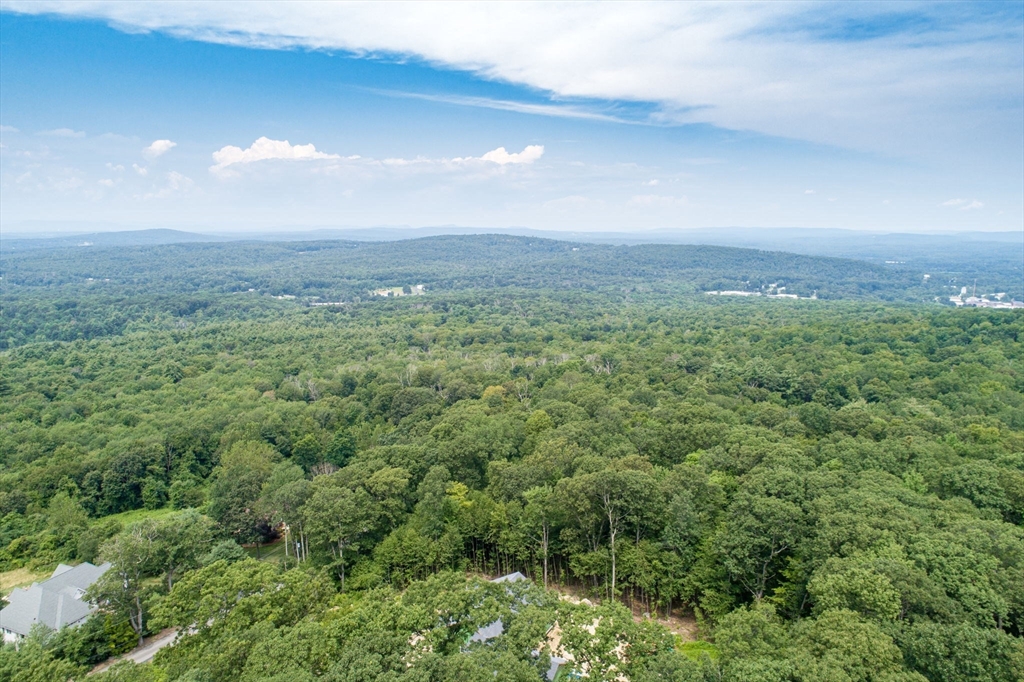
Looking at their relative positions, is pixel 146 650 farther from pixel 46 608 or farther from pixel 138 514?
pixel 138 514

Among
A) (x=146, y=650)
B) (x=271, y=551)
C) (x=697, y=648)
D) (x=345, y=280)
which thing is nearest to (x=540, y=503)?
(x=697, y=648)

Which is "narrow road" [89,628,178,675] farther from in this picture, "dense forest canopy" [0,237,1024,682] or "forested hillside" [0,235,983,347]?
"forested hillside" [0,235,983,347]

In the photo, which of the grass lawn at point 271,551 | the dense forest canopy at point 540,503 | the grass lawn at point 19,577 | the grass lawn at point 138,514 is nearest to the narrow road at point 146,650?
the dense forest canopy at point 540,503

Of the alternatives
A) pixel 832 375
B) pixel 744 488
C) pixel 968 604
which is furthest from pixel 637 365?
pixel 968 604

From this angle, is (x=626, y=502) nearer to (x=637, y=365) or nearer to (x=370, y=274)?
(x=637, y=365)

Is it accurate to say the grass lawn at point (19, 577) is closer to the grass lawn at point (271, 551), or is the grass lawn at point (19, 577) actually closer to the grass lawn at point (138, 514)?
the grass lawn at point (138, 514)

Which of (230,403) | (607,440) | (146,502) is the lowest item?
(146,502)

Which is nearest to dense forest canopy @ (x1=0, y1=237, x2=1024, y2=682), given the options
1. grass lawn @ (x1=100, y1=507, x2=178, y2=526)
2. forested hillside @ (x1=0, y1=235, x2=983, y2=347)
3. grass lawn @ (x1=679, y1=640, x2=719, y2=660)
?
grass lawn @ (x1=679, y1=640, x2=719, y2=660)
